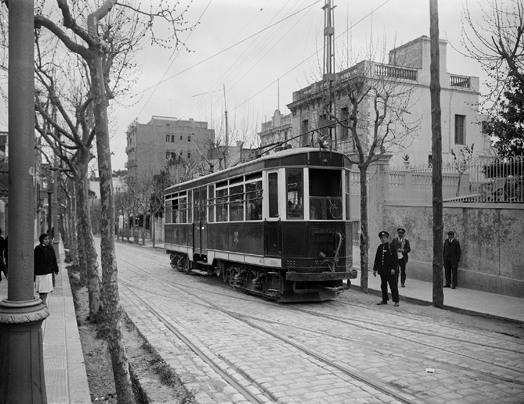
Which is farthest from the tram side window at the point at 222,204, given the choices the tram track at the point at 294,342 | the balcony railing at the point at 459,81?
the balcony railing at the point at 459,81

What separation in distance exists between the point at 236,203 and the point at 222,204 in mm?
1270

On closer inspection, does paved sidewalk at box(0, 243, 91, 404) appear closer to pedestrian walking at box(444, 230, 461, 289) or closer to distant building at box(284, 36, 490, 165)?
pedestrian walking at box(444, 230, 461, 289)

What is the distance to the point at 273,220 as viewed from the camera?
40.9 feet

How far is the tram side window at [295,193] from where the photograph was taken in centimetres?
1233

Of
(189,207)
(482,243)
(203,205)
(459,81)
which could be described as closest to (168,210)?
(189,207)

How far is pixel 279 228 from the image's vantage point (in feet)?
40.4

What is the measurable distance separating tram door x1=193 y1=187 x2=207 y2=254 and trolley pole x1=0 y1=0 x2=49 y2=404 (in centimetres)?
1332

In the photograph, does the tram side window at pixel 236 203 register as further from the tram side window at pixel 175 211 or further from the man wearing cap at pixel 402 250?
the tram side window at pixel 175 211

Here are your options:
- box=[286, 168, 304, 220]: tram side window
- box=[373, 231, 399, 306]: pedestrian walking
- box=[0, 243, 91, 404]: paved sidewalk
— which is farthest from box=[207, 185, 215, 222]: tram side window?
box=[373, 231, 399, 306]: pedestrian walking

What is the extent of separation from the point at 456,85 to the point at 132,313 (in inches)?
873

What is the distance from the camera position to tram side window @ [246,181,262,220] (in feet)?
42.7

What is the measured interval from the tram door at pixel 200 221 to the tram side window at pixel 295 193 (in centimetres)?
577

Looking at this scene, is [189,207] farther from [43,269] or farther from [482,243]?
[482,243]

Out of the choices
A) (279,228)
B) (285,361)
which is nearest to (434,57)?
(279,228)
